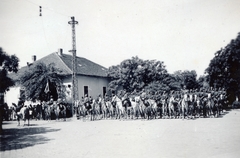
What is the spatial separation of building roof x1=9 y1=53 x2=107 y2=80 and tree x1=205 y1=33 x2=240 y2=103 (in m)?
14.6

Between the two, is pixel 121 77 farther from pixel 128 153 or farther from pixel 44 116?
pixel 128 153

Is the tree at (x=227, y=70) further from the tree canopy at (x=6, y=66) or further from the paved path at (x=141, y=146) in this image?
the tree canopy at (x=6, y=66)

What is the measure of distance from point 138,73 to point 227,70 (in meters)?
10.4

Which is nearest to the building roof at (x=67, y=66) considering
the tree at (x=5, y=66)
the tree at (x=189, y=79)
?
the tree at (x=5, y=66)

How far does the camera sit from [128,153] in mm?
7238

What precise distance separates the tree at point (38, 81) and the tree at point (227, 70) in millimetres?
16845

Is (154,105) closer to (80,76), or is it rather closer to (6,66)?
(6,66)

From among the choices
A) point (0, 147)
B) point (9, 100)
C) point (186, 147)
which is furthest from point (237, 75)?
point (9, 100)

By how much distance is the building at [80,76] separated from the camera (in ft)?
89.4

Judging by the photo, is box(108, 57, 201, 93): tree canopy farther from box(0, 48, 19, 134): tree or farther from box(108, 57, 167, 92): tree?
box(0, 48, 19, 134): tree

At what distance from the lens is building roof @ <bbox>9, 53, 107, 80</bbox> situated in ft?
92.5

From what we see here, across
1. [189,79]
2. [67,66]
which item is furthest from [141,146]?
[189,79]

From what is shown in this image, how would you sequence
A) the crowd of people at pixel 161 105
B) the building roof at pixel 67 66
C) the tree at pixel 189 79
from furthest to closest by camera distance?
the tree at pixel 189 79 < the building roof at pixel 67 66 < the crowd of people at pixel 161 105

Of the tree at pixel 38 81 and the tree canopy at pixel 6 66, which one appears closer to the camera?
the tree canopy at pixel 6 66
